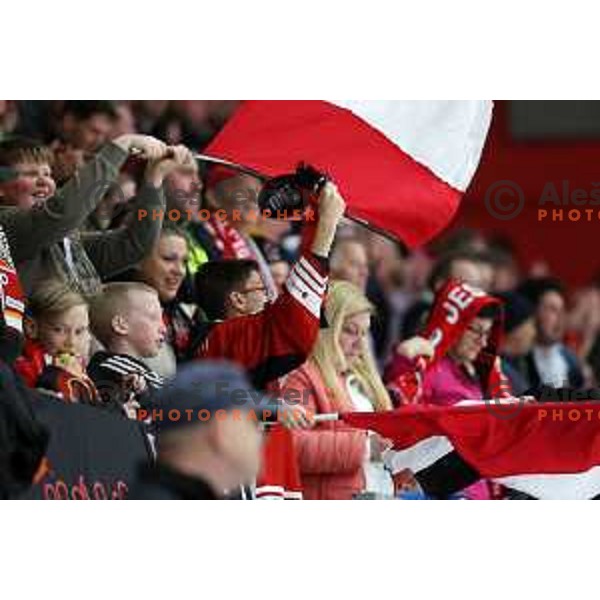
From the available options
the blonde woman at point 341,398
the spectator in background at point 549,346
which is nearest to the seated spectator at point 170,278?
the blonde woman at point 341,398

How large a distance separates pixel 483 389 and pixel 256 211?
128 cm

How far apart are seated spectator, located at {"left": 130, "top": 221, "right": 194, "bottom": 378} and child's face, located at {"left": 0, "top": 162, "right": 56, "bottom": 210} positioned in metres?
0.51

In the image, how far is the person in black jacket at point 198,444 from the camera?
584cm

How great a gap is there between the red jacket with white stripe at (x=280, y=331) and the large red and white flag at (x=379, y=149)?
0.98 m

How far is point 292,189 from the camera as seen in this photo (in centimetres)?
930

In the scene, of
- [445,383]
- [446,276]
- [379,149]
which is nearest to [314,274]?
[379,149]

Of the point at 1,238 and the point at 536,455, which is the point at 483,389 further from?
the point at 1,238

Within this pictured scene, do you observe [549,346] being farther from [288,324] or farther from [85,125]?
[288,324]

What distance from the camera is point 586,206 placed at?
1445 cm

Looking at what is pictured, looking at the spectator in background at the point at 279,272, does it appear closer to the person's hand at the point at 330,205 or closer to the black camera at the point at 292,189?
the black camera at the point at 292,189

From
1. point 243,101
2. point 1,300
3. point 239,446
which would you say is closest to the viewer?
point 239,446

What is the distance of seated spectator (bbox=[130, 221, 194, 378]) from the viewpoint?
9398mm

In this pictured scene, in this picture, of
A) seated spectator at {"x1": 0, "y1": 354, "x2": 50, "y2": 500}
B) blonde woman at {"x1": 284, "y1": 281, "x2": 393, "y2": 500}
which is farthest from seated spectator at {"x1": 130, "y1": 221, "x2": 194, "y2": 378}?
seated spectator at {"x1": 0, "y1": 354, "x2": 50, "y2": 500}

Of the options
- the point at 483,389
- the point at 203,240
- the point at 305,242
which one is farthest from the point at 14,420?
the point at 483,389
